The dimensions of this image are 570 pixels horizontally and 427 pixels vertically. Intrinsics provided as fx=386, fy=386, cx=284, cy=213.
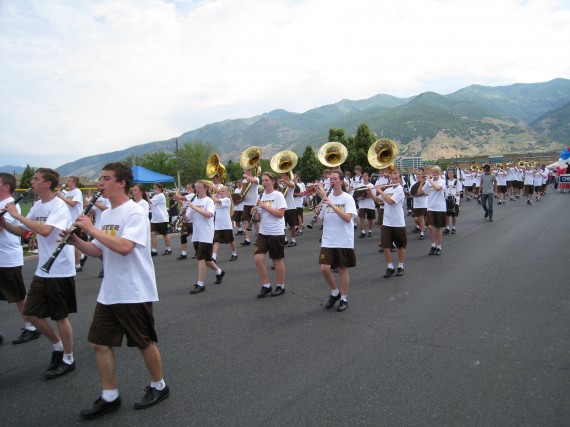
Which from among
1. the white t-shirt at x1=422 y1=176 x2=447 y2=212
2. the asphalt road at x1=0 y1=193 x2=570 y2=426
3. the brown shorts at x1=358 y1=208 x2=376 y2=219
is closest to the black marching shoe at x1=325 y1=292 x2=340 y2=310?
the asphalt road at x1=0 y1=193 x2=570 y2=426

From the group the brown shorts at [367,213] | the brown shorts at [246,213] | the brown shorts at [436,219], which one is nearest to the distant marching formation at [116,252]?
the brown shorts at [436,219]

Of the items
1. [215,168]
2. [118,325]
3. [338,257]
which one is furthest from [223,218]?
[118,325]

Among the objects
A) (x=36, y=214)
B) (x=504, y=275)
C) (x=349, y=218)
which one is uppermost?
(x=36, y=214)

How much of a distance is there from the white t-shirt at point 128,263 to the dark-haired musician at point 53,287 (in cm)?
101

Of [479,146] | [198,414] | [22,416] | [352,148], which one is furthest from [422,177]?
[479,146]

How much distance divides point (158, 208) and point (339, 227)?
251 inches

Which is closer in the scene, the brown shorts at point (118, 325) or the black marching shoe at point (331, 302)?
the brown shorts at point (118, 325)

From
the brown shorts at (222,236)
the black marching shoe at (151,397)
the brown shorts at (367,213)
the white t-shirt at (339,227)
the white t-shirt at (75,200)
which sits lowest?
the black marching shoe at (151,397)

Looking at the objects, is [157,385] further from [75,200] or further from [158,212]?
[158,212]

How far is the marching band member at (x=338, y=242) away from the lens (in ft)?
18.1

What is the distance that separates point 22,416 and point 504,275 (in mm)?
7191

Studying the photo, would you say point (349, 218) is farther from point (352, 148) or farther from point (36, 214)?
point (352, 148)

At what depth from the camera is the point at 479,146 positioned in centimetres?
12644

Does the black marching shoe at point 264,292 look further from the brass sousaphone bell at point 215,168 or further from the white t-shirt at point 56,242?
the brass sousaphone bell at point 215,168
